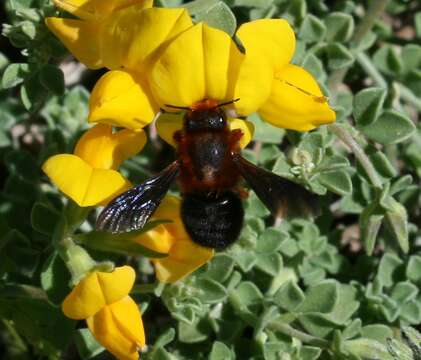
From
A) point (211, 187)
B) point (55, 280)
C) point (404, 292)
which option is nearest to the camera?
point (211, 187)

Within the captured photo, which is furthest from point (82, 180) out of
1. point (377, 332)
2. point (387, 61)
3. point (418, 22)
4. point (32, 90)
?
point (418, 22)

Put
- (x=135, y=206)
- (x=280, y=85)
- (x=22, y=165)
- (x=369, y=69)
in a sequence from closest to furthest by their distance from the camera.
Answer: (x=135, y=206), (x=280, y=85), (x=22, y=165), (x=369, y=69)

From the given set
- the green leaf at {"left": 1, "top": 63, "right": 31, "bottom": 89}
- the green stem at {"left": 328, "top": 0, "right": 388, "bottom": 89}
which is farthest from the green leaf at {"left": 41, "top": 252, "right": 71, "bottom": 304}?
the green stem at {"left": 328, "top": 0, "right": 388, "bottom": 89}

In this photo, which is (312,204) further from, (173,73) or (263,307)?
(263,307)

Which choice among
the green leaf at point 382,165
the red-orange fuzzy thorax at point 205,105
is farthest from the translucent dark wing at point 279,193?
the green leaf at point 382,165

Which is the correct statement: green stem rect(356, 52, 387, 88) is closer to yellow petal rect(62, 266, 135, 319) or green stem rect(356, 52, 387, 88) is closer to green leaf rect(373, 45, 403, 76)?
green leaf rect(373, 45, 403, 76)

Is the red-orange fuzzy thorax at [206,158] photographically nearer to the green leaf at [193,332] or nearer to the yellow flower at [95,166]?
the yellow flower at [95,166]

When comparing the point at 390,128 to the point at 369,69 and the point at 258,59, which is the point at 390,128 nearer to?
the point at 369,69
